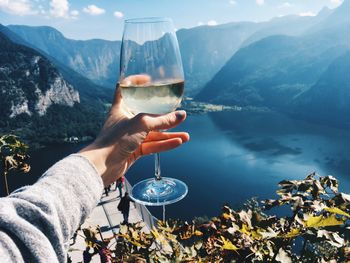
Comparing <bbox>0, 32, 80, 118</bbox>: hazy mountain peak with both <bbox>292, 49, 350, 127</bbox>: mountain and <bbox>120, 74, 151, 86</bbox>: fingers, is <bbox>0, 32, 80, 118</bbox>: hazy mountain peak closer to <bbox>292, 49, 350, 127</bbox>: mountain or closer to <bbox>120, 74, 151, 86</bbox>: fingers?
<bbox>292, 49, 350, 127</bbox>: mountain

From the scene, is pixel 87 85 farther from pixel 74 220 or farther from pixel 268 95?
pixel 74 220

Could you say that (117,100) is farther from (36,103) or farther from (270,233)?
(36,103)

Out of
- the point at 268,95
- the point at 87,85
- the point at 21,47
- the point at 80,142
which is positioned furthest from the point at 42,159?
the point at 87,85

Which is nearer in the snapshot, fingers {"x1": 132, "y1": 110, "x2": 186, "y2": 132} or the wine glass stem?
fingers {"x1": 132, "y1": 110, "x2": 186, "y2": 132}

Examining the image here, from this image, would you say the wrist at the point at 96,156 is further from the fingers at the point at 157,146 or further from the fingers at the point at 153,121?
the fingers at the point at 157,146

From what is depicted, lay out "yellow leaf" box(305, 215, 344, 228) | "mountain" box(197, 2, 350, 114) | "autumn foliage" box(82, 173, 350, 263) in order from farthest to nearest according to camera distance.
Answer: "mountain" box(197, 2, 350, 114) → "autumn foliage" box(82, 173, 350, 263) → "yellow leaf" box(305, 215, 344, 228)

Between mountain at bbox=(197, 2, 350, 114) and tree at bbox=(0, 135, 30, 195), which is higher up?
tree at bbox=(0, 135, 30, 195)

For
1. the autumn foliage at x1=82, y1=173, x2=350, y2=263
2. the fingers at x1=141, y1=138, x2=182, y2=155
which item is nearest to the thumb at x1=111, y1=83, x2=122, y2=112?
the fingers at x1=141, y1=138, x2=182, y2=155
